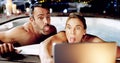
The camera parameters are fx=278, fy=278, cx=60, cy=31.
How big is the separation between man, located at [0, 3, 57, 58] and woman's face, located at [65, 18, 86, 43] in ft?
0.45

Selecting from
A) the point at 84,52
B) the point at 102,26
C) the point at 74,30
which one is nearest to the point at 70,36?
the point at 74,30

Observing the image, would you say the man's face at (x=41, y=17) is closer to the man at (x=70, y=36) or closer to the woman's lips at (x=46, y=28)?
the woman's lips at (x=46, y=28)

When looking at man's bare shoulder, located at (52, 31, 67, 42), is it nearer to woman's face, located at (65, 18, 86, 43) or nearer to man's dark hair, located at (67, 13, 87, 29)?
woman's face, located at (65, 18, 86, 43)

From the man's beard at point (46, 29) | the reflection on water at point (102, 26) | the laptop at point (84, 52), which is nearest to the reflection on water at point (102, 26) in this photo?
the reflection on water at point (102, 26)

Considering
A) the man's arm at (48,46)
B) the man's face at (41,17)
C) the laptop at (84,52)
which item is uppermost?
the man's face at (41,17)

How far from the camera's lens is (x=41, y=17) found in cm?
250

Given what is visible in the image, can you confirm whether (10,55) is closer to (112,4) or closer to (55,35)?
(55,35)

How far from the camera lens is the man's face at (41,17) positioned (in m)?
2.48

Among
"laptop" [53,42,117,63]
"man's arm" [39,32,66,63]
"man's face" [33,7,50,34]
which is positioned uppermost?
"man's face" [33,7,50,34]

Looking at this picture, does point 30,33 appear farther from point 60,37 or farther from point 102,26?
point 102,26

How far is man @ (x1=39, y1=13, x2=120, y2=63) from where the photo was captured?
96.3 inches

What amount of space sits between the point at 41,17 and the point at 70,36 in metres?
0.31

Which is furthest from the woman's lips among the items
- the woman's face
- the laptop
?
the laptop

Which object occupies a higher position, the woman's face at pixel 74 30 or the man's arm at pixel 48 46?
the woman's face at pixel 74 30
